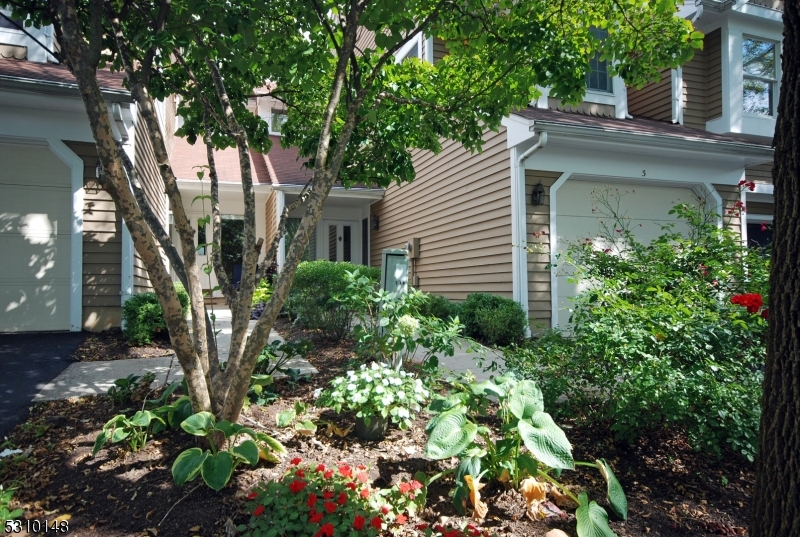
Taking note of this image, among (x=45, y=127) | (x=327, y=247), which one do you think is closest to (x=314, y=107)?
(x=45, y=127)

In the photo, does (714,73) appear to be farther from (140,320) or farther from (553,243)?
(140,320)

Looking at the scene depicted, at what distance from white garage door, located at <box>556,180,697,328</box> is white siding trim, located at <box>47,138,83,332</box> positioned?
6.56 m

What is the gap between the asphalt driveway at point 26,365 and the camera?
3631mm

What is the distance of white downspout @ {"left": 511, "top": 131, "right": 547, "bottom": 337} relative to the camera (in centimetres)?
751

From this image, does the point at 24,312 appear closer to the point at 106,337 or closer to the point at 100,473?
the point at 106,337

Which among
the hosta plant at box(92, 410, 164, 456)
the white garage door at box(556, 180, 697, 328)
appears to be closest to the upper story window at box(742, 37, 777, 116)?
the white garage door at box(556, 180, 697, 328)

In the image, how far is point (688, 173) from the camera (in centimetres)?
834

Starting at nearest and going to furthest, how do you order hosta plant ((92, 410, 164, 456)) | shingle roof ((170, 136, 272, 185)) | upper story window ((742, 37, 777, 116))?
hosta plant ((92, 410, 164, 456))
upper story window ((742, 37, 777, 116))
shingle roof ((170, 136, 272, 185))

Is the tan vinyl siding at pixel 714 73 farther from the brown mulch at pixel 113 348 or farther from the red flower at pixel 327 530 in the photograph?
the red flower at pixel 327 530

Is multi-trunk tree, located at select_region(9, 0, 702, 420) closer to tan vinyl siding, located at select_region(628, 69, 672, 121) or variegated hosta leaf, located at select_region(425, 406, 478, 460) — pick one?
variegated hosta leaf, located at select_region(425, 406, 478, 460)

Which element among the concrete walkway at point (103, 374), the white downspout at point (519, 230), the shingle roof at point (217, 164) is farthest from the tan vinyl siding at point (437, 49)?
the concrete walkway at point (103, 374)

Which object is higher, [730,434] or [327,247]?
[327,247]

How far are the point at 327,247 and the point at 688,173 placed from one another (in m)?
9.12

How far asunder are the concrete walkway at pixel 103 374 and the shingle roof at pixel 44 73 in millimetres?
3049
